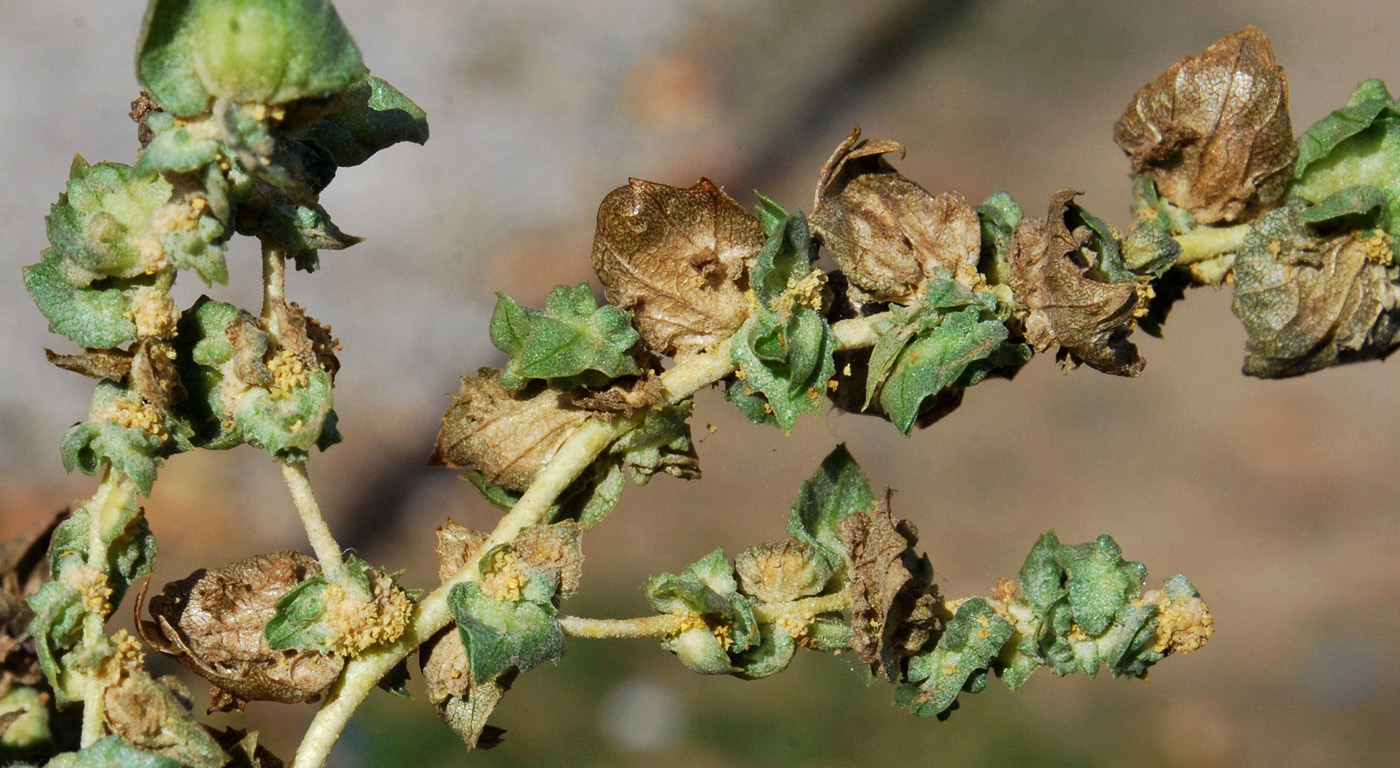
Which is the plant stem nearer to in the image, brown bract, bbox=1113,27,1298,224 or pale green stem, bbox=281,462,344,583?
pale green stem, bbox=281,462,344,583

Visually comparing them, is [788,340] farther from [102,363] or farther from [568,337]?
[102,363]

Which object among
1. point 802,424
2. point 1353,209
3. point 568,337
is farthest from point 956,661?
point 802,424

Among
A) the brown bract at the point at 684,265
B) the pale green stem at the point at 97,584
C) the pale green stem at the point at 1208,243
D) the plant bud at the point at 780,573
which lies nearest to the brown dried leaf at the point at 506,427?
the brown bract at the point at 684,265

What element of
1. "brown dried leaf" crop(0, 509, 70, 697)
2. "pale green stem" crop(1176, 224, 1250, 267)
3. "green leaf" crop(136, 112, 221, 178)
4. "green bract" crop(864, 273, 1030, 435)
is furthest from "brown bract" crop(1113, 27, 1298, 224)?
"brown dried leaf" crop(0, 509, 70, 697)

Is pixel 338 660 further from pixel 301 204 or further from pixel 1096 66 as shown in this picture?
pixel 1096 66

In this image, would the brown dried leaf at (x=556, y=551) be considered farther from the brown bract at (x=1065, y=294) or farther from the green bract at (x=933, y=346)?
the brown bract at (x=1065, y=294)
